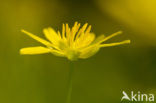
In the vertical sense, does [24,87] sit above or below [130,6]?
below

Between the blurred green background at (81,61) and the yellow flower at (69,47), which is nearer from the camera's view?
the yellow flower at (69,47)

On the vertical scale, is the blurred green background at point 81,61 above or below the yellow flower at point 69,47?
above

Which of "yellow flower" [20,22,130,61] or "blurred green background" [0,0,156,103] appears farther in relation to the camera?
"blurred green background" [0,0,156,103]

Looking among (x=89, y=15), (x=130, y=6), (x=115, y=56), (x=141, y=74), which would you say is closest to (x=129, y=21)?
(x=130, y=6)

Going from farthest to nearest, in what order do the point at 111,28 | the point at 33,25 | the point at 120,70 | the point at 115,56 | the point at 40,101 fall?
1. the point at 111,28
2. the point at 33,25
3. the point at 115,56
4. the point at 120,70
5. the point at 40,101

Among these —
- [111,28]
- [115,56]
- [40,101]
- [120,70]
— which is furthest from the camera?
[111,28]

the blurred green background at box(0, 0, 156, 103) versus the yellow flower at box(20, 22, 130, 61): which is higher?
the blurred green background at box(0, 0, 156, 103)

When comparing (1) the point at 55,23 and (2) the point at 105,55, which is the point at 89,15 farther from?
(2) the point at 105,55

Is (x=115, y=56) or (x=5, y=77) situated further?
(x=115, y=56)
